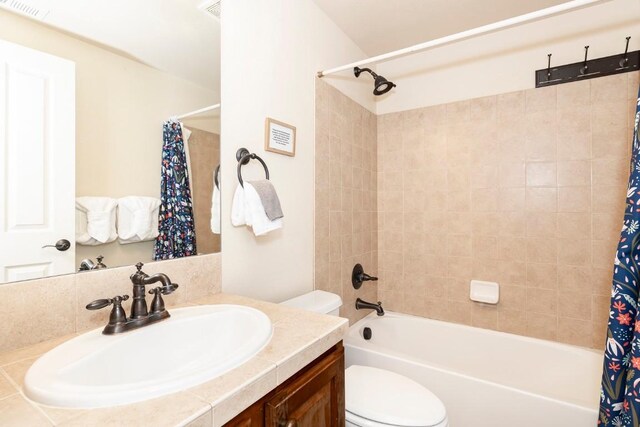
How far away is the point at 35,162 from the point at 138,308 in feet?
1.50

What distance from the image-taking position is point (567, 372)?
5.87 feet

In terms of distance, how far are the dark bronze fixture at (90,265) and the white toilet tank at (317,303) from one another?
791mm

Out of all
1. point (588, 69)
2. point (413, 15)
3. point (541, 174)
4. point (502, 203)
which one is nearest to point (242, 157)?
point (413, 15)

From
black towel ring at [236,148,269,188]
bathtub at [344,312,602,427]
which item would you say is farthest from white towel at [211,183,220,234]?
bathtub at [344,312,602,427]

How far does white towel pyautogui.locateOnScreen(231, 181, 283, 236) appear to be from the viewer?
4.04 ft

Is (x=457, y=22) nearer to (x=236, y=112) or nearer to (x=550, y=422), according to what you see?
(x=236, y=112)

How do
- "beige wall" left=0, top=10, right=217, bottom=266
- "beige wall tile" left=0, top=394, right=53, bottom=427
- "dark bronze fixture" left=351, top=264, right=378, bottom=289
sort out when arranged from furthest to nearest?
"dark bronze fixture" left=351, top=264, right=378, bottom=289
"beige wall" left=0, top=10, right=217, bottom=266
"beige wall tile" left=0, top=394, right=53, bottom=427

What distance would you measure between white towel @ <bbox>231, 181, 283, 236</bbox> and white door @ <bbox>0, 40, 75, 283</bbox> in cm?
54

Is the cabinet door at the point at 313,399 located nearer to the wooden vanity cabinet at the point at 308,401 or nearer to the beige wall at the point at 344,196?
the wooden vanity cabinet at the point at 308,401

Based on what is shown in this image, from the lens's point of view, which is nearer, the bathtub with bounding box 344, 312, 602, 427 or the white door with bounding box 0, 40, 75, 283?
the white door with bounding box 0, 40, 75, 283

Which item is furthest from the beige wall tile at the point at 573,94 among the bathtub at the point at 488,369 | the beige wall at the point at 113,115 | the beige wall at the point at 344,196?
the beige wall at the point at 113,115

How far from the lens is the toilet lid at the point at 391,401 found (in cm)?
113

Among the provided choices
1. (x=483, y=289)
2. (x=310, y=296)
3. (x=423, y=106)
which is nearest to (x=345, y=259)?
(x=310, y=296)

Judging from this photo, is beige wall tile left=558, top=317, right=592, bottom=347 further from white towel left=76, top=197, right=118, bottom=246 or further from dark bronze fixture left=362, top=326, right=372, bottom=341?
white towel left=76, top=197, right=118, bottom=246
